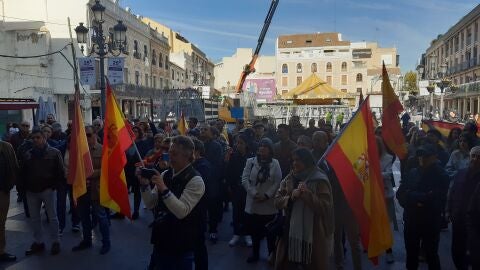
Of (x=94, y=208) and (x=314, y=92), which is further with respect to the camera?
(x=314, y=92)

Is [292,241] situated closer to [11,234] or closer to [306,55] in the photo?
[11,234]

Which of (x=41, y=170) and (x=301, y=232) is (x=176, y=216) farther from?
(x=41, y=170)

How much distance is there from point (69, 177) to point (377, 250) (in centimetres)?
411

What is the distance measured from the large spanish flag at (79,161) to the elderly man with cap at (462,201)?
4660 mm

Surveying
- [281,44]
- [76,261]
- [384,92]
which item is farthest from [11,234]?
[281,44]

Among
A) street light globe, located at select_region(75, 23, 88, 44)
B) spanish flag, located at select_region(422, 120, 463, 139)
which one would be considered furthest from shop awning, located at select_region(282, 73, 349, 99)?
street light globe, located at select_region(75, 23, 88, 44)

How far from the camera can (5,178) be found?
223 inches

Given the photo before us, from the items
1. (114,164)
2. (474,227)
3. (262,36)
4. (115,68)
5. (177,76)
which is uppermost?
(262,36)

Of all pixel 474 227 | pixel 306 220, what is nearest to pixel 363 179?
pixel 306 220

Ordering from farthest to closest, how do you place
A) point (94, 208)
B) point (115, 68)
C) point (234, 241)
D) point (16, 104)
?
point (16, 104) < point (115, 68) < point (234, 241) < point (94, 208)

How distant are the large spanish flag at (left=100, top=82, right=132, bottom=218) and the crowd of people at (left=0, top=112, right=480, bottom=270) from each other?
0.77ft

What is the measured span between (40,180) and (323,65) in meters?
73.2

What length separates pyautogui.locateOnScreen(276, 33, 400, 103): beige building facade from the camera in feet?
246

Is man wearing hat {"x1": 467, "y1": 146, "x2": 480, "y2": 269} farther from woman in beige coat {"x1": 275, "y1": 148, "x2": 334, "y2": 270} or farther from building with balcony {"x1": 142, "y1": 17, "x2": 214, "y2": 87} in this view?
building with balcony {"x1": 142, "y1": 17, "x2": 214, "y2": 87}
